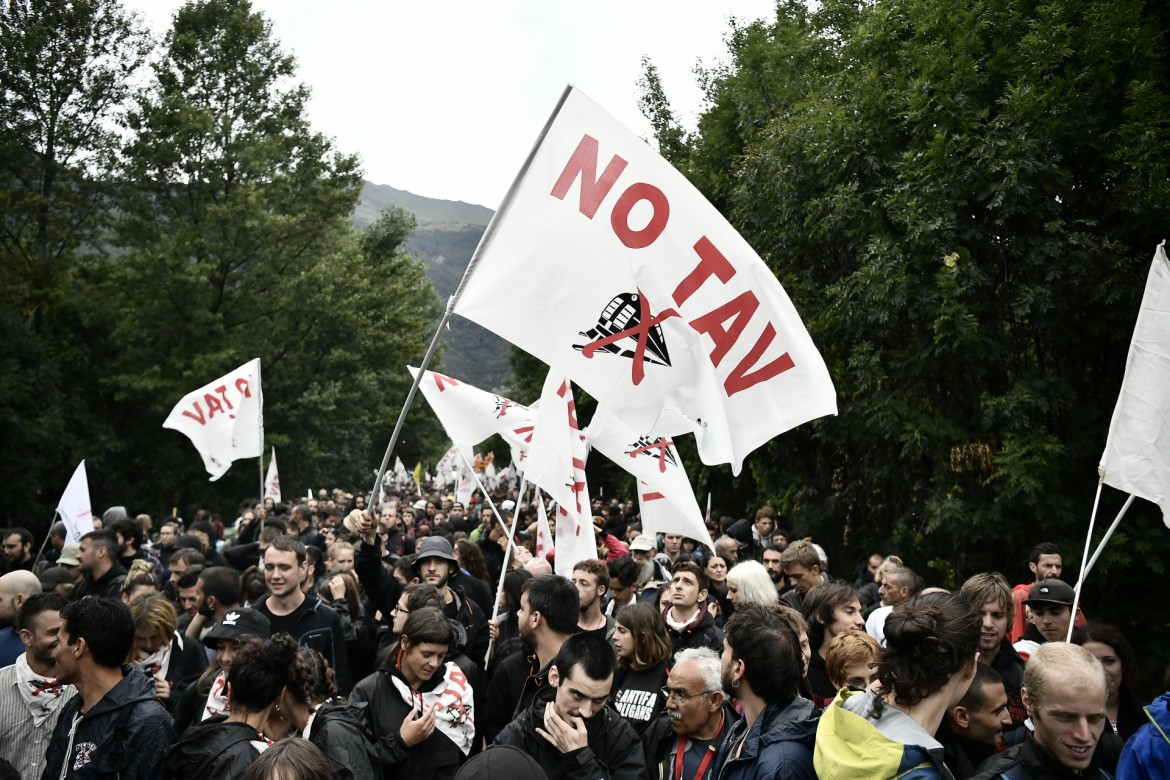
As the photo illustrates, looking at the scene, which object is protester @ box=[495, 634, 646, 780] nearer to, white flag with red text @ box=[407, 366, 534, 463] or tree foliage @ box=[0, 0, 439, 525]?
white flag with red text @ box=[407, 366, 534, 463]

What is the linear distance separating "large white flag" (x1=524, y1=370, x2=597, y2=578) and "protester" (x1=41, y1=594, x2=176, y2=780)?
12.2ft

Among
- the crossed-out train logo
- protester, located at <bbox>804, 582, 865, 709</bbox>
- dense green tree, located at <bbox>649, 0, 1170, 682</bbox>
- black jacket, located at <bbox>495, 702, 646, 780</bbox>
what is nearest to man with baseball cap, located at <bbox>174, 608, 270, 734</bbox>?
black jacket, located at <bbox>495, 702, 646, 780</bbox>

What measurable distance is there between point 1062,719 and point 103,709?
12.6 ft

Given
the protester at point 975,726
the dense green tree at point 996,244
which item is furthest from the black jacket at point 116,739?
the dense green tree at point 996,244

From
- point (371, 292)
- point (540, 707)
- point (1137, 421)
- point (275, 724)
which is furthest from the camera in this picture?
point (371, 292)

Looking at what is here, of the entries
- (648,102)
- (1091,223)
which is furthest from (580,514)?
(648,102)

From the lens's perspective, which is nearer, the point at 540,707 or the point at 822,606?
A: the point at 540,707

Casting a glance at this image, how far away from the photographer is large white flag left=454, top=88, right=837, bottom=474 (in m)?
5.65

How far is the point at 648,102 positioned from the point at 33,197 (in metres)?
20.4

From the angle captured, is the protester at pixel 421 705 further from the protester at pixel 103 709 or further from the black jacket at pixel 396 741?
the protester at pixel 103 709

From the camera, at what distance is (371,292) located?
42.2 meters

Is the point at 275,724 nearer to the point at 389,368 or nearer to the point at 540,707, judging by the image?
the point at 540,707

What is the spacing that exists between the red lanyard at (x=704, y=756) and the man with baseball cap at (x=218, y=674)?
6.39 ft

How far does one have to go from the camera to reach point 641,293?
5785mm
